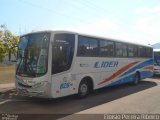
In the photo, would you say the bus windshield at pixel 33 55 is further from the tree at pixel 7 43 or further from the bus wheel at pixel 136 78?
the bus wheel at pixel 136 78

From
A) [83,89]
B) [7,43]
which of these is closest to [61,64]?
[83,89]

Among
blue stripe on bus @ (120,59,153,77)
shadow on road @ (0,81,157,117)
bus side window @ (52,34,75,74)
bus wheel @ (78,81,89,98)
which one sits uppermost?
bus side window @ (52,34,75,74)

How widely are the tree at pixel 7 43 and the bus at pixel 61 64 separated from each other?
4.83 metres

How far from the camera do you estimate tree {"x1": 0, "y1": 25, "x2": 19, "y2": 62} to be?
16.0m

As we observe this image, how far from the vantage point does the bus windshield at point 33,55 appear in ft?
33.7

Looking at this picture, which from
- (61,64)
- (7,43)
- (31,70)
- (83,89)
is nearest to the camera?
(31,70)

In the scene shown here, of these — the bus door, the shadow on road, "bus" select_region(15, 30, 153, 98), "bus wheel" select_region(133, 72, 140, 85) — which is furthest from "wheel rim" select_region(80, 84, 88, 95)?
"bus wheel" select_region(133, 72, 140, 85)

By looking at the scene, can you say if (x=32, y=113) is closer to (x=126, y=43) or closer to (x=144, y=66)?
(x=126, y=43)

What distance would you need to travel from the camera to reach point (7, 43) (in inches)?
655

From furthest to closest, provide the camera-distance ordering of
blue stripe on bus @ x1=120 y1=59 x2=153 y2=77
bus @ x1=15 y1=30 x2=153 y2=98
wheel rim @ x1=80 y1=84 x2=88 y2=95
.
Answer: blue stripe on bus @ x1=120 y1=59 x2=153 y2=77 → wheel rim @ x1=80 y1=84 x2=88 y2=95 → bus @ x1=15 y1=30 x2=153 y2=98

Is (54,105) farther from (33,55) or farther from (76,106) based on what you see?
(33,55)

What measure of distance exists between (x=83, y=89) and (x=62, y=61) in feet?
7.20

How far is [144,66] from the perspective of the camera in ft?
64.3

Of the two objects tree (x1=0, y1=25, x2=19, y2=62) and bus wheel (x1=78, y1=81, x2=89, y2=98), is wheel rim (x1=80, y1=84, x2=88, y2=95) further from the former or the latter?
tree (x1=0, y1=25, x2=19, y2=62)
